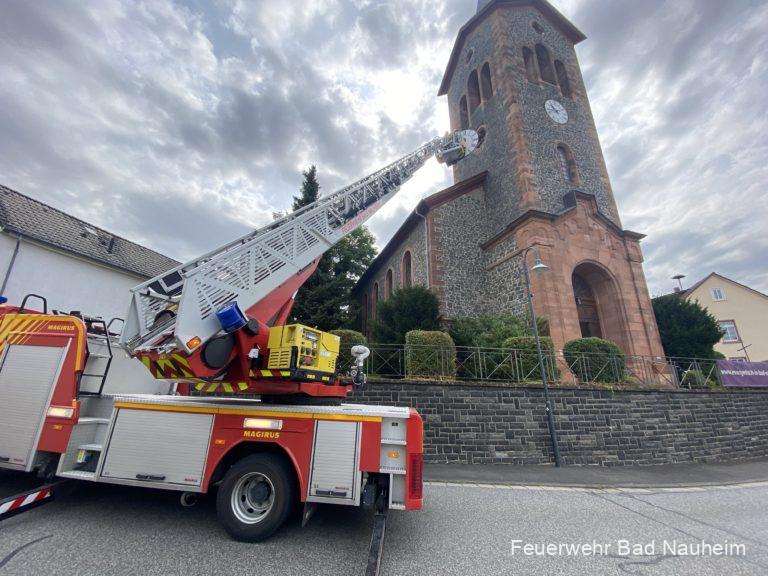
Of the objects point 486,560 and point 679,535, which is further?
point 679,535

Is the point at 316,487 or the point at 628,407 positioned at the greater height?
the point at 628,407

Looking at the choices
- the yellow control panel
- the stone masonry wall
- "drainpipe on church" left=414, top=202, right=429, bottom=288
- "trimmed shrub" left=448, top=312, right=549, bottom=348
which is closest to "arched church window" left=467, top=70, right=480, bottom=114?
"drainpipe on church" left=414, top=202, right=429, bottom=288

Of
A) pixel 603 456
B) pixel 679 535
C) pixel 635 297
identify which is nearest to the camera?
pixel 679 535

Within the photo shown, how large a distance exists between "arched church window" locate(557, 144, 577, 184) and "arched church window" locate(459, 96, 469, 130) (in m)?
7.25

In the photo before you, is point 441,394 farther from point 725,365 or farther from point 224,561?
point 725,365

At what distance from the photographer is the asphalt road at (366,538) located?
3428mm

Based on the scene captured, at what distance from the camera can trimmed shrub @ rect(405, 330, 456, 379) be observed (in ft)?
33.6

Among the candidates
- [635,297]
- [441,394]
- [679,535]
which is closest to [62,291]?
[441,394]

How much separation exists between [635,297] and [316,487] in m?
18.1

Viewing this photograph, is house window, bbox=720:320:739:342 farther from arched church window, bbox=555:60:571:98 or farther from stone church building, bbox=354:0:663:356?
arched church window, bbox=555:60:571:98

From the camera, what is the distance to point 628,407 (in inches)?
419

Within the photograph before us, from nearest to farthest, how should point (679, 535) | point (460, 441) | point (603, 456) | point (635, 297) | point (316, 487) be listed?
point (316, 487) < point (679, 535) < point (460, 441) < point (603, 456) < point (635, 297)

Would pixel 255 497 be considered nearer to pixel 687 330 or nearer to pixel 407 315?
pixel 407 315

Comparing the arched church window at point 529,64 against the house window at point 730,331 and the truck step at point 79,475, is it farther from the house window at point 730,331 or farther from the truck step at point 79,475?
the house window at point 730,331
